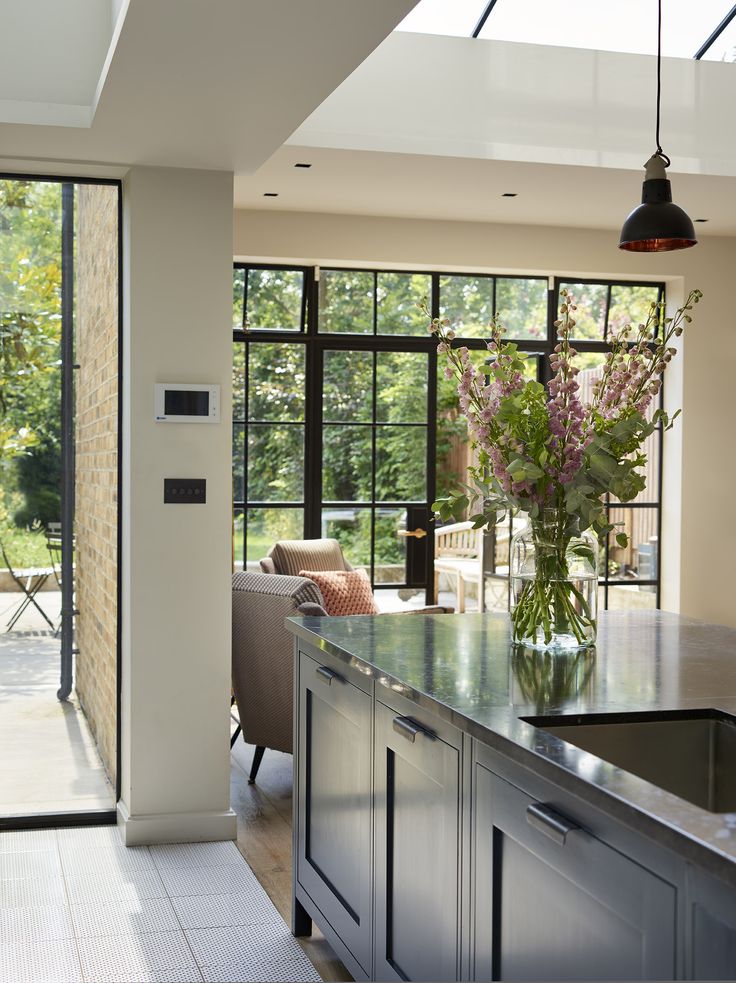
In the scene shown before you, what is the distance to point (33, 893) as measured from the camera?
3.47 m

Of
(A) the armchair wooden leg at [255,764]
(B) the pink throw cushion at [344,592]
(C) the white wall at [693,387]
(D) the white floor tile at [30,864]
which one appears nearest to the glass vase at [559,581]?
(D) the white floor tile at [30,864]

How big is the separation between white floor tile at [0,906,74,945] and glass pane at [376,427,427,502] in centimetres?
391

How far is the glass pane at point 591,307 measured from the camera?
7.16m

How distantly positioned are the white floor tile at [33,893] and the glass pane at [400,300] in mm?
4148

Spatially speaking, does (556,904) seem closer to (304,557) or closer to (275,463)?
(304,557)

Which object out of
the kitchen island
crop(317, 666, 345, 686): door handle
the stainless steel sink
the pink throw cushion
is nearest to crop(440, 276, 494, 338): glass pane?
the pink throw cushion

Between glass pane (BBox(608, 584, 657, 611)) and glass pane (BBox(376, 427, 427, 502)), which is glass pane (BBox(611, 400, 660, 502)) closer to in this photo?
glass pane (BBox(608, 584, 657, 611))

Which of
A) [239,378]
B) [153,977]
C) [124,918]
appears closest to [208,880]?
[124,918]

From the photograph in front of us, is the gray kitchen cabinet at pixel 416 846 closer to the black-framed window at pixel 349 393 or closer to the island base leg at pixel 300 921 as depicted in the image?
the island base leg at pixel 300 921

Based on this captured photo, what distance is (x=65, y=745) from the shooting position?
13.9ft

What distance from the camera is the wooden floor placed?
307 cm

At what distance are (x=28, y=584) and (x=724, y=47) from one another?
4.43 m

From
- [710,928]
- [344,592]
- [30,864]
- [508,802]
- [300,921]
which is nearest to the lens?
[710,928]

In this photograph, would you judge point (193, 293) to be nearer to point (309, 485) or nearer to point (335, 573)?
point (335, 573)
